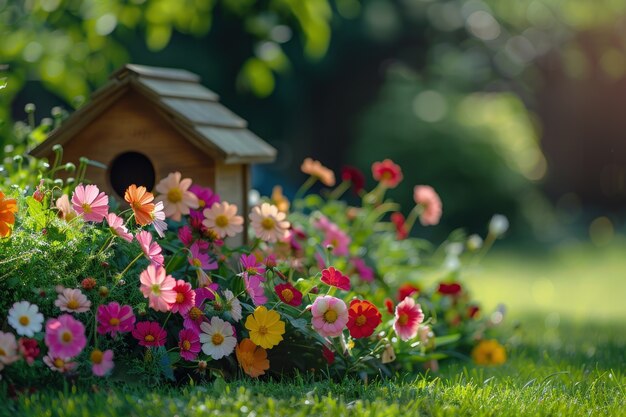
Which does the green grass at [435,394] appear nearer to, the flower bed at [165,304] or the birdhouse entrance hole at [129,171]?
the flower bed at [165,304]

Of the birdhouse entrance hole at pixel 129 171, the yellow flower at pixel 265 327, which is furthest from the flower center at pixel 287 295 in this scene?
Answer: the birdhouse entrance hole at pixel 129 171

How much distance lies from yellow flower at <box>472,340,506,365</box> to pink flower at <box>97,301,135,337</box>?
196 cm

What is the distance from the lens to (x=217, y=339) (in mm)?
3031

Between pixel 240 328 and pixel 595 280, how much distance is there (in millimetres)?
6438

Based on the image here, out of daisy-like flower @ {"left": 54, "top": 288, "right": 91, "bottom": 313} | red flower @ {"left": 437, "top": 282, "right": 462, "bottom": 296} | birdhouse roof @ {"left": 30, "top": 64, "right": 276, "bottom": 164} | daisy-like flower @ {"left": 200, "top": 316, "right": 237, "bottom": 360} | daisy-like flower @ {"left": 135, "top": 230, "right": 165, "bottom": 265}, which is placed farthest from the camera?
red flower @ {"left": 437, "top": 282, "right": 462, "bottom": 296}

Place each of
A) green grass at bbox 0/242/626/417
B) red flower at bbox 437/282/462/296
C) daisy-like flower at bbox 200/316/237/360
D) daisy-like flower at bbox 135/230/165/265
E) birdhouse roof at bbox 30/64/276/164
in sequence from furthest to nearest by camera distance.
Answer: red flower at bbox 437/282/462/296 < birdhouse roof at bbox 30/64/276/164 < daisy-like flower at bbox 200/316/237/360 < daisy-like flower at bbox 135/230/165/265 < green grass at bbox 0/242/626/417

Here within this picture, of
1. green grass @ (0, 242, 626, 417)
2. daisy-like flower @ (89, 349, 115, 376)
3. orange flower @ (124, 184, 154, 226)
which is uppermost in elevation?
orange flower @ (124, 184, 154, 226)

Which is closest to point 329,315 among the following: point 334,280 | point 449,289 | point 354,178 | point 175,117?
point 334,280

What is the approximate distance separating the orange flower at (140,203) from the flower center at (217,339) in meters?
0.42

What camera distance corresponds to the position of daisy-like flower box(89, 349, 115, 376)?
2.74 meters

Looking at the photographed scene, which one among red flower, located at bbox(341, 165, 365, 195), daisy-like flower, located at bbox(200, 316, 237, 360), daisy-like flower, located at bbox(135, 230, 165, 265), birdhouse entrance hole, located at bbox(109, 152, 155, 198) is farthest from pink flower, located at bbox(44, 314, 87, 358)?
red flower, located at bbox(341, 165, 365, 195)

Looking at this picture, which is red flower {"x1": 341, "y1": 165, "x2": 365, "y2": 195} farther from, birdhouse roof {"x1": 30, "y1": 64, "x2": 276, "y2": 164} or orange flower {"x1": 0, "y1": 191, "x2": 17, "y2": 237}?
orange flower {"x1": 0, "y1": 191, "x2": 17, "y2": 237}

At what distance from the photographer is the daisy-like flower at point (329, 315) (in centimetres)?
303

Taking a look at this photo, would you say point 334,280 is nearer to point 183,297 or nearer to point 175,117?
point 183,297
